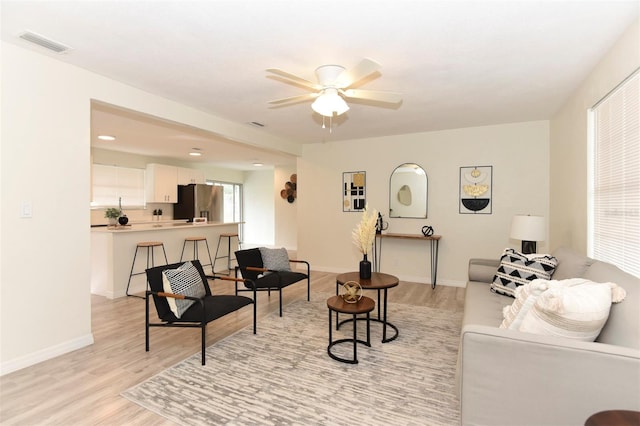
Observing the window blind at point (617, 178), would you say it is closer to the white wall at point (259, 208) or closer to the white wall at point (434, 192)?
the white wall at point (434, 192)

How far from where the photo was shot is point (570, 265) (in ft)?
8.73

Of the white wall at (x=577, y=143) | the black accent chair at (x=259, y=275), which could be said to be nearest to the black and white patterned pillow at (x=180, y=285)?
the black accent chair at (x=259, y=275)

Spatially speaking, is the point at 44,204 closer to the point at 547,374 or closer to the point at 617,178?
the point at 547,374

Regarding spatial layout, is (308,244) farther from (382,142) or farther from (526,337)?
(526,337)

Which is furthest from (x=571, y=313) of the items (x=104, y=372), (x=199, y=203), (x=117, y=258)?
(x=199, y=203)

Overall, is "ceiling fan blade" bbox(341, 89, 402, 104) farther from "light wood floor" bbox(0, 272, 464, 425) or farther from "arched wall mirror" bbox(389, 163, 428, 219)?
"arched wall mirror" bbox(389, 163, 428, 219)

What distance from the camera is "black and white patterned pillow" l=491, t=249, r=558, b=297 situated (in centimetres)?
292

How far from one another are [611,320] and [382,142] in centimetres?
449

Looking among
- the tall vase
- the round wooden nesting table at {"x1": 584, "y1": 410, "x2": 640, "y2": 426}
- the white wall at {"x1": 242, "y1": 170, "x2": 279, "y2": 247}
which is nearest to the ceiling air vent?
the tall vase

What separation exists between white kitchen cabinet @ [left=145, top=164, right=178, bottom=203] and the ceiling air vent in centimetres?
513

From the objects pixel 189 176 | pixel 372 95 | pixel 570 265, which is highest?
pixel 372 95

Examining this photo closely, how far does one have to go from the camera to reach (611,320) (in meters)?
1.75

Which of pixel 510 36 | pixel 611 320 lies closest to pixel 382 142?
pixel 510 36

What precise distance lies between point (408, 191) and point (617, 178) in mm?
3177
